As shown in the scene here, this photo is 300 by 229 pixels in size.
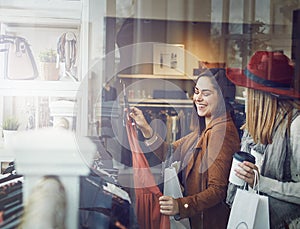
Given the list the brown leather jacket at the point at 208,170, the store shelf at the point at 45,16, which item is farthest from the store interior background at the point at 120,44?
the brown leather jacket at the point at 208,170

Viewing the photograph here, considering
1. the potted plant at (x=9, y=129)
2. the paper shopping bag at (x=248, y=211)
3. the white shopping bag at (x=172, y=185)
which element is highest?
the potted plant at (x=9, y=129)

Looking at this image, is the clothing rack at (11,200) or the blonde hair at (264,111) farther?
the blonde hair at (264,111)

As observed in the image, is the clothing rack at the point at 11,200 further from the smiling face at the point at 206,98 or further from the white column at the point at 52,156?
the smiling face at the point at 206,98

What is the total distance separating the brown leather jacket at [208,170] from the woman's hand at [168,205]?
17 millimetres

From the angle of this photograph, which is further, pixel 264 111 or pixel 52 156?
pixel 264 111

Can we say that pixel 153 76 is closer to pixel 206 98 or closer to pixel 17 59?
pixel 206 98

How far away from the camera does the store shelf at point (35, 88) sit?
68.5 inches

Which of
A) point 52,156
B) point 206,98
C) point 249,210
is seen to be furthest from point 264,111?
point 52,156

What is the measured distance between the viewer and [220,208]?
1861 mm

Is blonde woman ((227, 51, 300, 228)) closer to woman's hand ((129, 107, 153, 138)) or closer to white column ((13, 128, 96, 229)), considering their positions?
woman's hand ((129, 107, 153, 138))

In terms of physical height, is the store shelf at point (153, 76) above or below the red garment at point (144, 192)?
above

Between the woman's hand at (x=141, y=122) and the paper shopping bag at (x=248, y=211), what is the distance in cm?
34

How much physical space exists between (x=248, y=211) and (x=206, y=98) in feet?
1.25

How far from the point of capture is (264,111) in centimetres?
187
